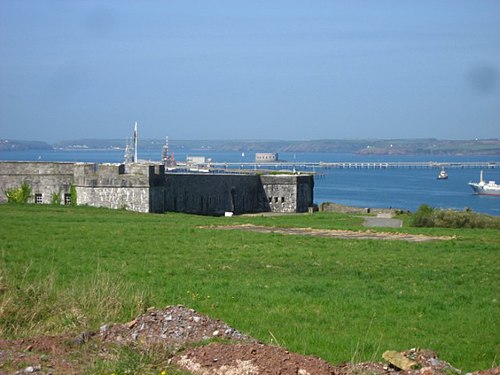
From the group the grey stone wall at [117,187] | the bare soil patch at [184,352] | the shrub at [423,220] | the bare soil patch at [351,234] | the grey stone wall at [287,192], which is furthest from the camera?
the grey stone wall at [287,192]

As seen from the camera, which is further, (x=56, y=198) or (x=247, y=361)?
(x=56, y=198)

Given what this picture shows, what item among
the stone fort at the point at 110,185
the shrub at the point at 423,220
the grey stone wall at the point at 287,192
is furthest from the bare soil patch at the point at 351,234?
the grey stone wall at the point at 287,192

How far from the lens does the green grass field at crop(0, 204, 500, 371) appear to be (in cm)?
1210

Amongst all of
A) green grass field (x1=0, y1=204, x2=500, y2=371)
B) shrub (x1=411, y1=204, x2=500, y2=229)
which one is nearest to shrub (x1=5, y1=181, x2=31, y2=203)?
shrub (x1=411, y1=204, x2=500, y2=229)

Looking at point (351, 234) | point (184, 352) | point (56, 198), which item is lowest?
point (56, 198)

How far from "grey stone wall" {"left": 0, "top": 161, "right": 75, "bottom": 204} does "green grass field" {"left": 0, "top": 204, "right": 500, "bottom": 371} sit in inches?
775

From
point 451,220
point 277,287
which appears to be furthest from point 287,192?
point 277,287

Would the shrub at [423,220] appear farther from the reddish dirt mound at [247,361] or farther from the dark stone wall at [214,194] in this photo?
the reddish dirt mound at [247,361]

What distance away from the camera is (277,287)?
15.7 meters

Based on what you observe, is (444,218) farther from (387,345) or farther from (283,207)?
(387,345)

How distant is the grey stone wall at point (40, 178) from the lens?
44.0m

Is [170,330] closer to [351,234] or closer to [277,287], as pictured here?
[277,287]

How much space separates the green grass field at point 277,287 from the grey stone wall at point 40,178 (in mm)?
19678

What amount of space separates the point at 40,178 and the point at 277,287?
30476mm
